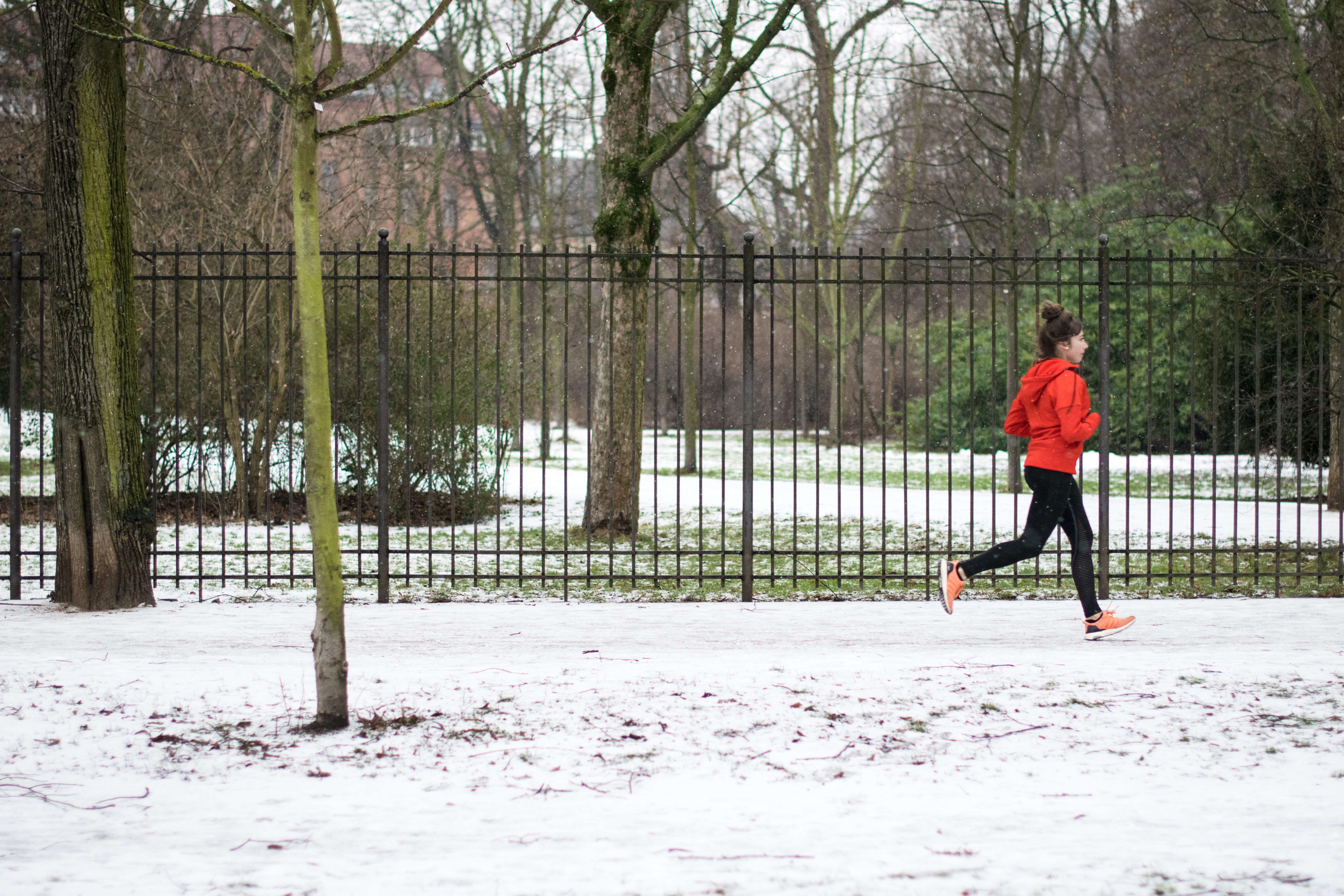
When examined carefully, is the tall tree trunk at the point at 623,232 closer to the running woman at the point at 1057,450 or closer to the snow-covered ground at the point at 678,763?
the snow-covered ground at the point at 678,763

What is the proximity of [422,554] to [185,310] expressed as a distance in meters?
4.62

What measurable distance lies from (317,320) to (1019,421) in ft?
12.6

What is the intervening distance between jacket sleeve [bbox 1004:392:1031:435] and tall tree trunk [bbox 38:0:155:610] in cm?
529

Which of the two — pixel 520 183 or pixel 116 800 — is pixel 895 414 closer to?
pixel 520 183

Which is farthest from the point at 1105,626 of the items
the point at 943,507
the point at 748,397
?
the point at 943,507

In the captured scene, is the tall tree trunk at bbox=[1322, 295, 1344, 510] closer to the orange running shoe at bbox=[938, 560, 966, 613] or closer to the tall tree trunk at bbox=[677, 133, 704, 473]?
the orange running shoe at bbox=[938, 560, 966, 613]

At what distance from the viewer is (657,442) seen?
41.6ft

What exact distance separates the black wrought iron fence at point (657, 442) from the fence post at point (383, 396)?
32 millimetres

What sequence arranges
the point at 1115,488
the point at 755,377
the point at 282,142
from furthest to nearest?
the point at 755,377
the point at 1115,488
the point at 282,142

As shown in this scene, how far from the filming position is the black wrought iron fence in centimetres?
778

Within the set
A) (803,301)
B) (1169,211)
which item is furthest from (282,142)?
(803,301)

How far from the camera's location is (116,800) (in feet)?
12.9

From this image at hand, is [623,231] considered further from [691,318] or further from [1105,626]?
[691,318]

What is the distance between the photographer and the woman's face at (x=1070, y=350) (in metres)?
6.30
